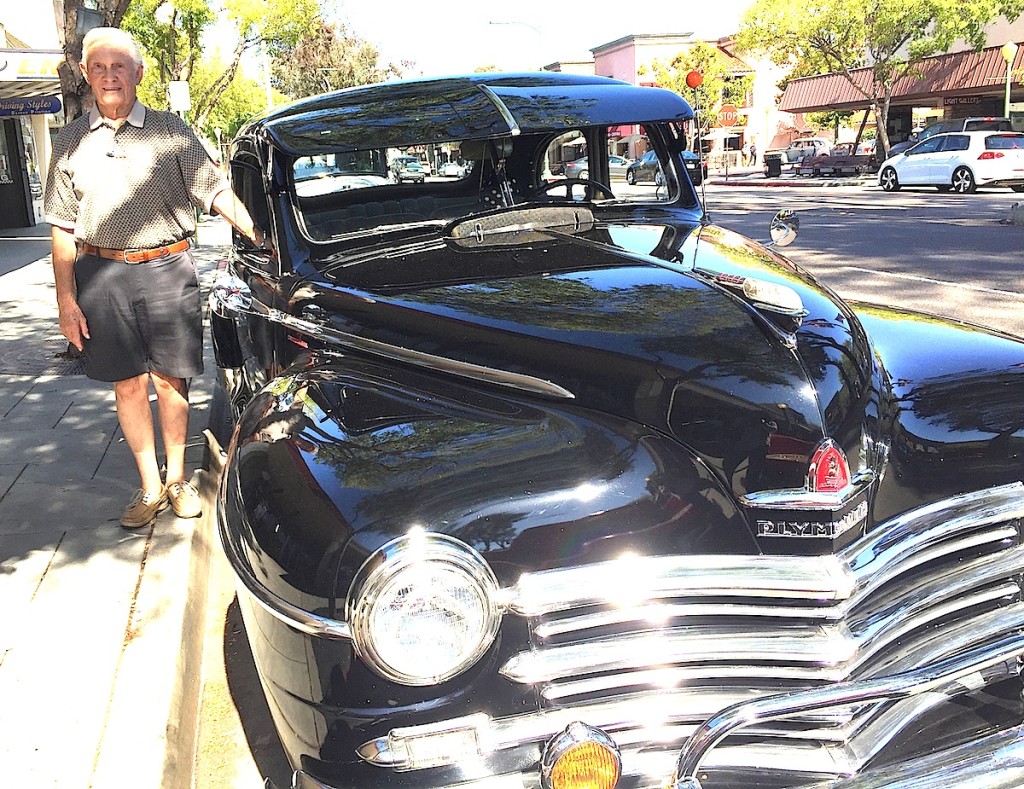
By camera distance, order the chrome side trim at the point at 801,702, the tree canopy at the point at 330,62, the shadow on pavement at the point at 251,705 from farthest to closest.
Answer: the tree canopy at the point at 330,62 < the shadow on pavement at the point at 251,705 < the chrome side trim at the point at 801,702

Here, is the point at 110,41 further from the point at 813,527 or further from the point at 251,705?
the point at 813,527

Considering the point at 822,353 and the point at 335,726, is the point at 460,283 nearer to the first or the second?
the point at 822,353

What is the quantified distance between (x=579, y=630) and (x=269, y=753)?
4.82 ft

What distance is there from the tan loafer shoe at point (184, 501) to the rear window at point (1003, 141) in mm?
24010

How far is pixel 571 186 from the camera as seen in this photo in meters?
3.93

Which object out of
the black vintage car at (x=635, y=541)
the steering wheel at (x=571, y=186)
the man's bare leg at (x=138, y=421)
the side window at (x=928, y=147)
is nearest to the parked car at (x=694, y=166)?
the steering wheel at (x=571, y=186)

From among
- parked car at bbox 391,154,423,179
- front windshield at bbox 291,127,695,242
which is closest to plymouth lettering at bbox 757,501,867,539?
front windshield at bbox 291,127,695,242

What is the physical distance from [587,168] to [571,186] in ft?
0.56

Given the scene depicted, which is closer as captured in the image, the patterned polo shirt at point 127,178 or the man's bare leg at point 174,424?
the patterned polo shirt at point 127,178

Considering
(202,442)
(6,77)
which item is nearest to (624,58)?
(6,77)

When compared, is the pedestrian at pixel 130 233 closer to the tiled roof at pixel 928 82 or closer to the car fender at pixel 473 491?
the car fender at pixel 473 491

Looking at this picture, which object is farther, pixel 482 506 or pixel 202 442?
pixel 202 442

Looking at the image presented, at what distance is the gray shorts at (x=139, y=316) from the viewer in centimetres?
376

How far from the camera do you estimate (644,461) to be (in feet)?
6.73
